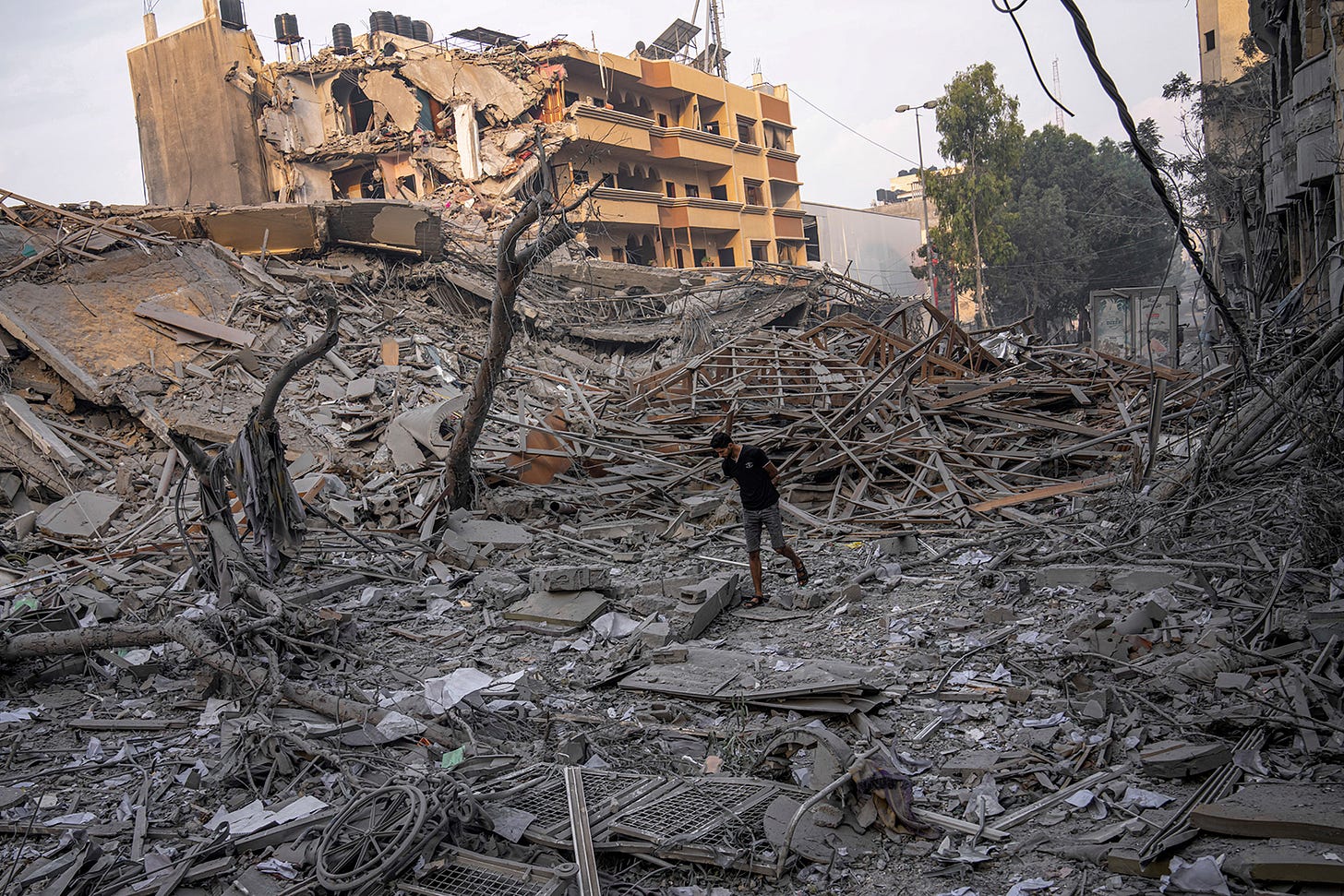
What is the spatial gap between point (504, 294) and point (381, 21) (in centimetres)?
3134

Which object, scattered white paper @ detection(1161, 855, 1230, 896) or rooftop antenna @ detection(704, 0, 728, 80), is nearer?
scattered white paper @ detection(1161, 855, 1230, 896)

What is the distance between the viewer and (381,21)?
35438mm

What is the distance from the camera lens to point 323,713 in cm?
557

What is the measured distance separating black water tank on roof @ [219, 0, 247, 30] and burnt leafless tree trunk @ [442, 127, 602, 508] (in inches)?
1078

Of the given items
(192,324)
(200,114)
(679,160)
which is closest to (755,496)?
(192,324)

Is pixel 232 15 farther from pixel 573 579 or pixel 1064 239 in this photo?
pixel 1064 239

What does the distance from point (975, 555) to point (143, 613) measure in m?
7.39

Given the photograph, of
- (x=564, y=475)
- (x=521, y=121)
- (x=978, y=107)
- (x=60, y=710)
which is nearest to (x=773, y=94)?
(x=978, y=107)

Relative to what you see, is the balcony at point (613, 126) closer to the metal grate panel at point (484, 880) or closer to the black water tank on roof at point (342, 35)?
the black water tank on roof at point (342, 35)

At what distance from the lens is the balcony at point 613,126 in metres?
31.8

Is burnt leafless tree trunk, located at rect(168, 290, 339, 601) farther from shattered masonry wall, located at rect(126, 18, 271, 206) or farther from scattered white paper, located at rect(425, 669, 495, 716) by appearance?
shattered masonry wall, located at rect(126, 18, 271, 206)

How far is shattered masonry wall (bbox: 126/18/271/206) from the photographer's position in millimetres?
30297

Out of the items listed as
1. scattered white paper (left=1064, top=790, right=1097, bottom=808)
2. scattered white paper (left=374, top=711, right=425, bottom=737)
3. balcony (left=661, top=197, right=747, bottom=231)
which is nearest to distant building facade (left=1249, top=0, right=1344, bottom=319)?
scattered white paper (left=1064, top=790, right=1097, bottom=808)

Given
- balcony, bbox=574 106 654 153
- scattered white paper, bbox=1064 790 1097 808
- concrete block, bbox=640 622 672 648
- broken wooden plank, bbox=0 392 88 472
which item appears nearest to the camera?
scattered white paper, bbox=1064 790 1097 808
